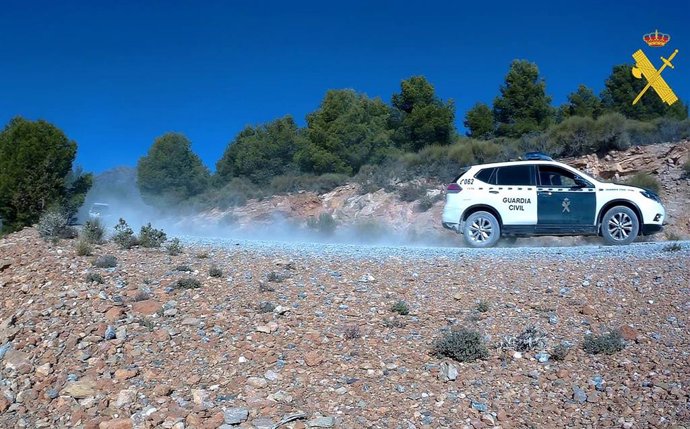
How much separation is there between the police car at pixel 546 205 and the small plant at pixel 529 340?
23.4ft

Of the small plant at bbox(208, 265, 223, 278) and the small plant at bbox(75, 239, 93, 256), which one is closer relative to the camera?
the small plant at bbox(208, 265, 223, 278)

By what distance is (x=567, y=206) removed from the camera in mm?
13469

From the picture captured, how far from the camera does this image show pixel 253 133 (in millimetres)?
46750

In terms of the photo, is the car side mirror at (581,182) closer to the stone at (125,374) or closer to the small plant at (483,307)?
the small plant at (483,307)

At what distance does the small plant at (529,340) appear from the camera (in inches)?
258

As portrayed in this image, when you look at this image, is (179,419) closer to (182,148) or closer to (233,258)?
(233,258)

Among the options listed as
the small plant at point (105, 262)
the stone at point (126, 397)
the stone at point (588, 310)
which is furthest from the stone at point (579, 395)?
the small plant at point (105, 262)

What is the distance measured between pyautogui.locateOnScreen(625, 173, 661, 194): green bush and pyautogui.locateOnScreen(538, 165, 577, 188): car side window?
32.4 ft

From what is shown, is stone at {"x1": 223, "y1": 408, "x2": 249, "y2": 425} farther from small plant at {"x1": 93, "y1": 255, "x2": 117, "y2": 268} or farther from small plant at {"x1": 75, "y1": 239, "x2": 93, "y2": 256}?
small plant at {"x1": 75, "y1": 239, "x2": 93, "y2": 256}

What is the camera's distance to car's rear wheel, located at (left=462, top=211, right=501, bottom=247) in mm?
13812

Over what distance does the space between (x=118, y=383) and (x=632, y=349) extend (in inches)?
200

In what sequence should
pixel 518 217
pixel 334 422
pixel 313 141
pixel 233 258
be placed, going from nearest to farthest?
pixel 334 422 < pixel 233 258 < pixel 518 217 < pixel 313 141

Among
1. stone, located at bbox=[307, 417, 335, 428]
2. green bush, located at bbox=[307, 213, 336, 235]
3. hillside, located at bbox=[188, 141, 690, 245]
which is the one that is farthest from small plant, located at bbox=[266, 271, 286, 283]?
green bush, located at bbox=[307, 213, 336, 235]

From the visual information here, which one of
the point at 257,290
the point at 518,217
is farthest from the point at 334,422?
the point at 518,217
